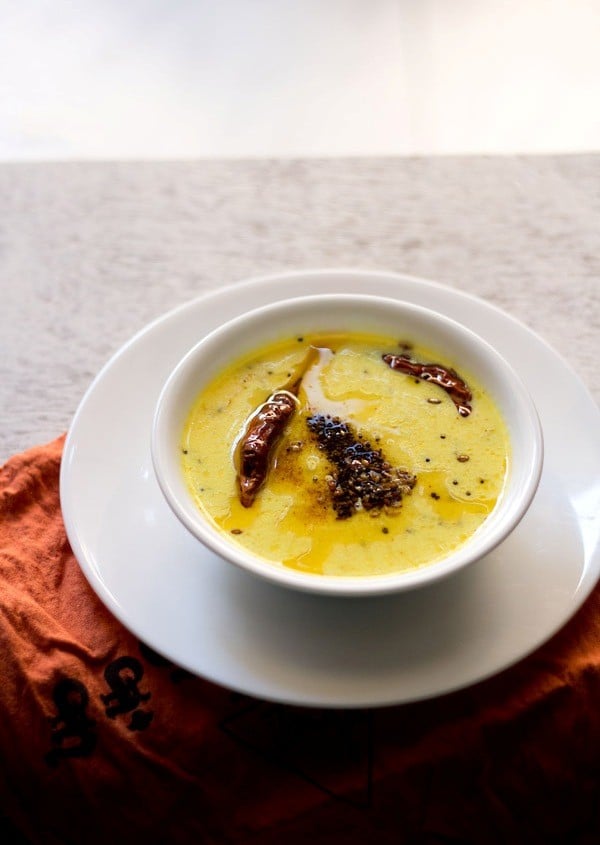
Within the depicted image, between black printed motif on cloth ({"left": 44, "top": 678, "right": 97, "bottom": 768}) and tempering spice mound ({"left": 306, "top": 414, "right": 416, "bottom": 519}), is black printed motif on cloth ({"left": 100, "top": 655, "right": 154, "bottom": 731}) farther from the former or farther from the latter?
tempering spice mound ({"left": 306, "top": 414, "right": 416, "bottom": 519})

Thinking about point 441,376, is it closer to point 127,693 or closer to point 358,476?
point 358,476

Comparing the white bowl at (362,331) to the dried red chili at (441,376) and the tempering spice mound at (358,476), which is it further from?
the tempering spice mound at (358,476)

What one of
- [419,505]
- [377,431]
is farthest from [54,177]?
[419,505]

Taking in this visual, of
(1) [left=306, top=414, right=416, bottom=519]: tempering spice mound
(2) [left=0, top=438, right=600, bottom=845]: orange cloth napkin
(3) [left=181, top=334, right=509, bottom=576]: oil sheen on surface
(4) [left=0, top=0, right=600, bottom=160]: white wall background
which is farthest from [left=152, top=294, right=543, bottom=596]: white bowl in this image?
(4) [left=0, top=0, right=600, bottom=160]: white wall background

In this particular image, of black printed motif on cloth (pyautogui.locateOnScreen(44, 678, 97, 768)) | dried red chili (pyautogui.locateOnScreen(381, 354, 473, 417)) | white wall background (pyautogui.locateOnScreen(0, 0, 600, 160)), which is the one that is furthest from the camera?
white wall background (pyautogui.locateOnScreen(0, 0, 600, 160))

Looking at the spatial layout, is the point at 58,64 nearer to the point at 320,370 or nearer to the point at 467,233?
the point at 467,233
